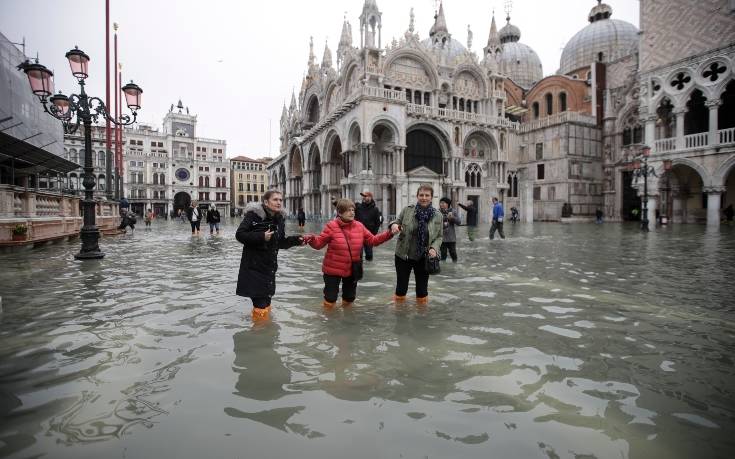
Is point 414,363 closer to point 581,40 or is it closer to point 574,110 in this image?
point 574,110

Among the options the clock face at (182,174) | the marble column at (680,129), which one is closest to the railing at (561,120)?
the marble column at (680,129)

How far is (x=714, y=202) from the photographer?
23172 mm

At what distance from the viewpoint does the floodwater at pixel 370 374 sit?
230 cm

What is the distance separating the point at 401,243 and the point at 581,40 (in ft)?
167

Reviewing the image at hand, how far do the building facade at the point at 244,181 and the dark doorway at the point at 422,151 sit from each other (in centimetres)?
5744

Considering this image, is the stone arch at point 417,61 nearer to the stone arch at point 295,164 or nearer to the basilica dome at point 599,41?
the stone arch at point 295,164

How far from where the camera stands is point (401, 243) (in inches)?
212

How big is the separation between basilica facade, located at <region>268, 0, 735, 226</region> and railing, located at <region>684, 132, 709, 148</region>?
3.1 inches

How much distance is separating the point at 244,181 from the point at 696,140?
77991mm

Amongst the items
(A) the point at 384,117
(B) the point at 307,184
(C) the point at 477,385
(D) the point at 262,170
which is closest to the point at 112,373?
(C) the point at 477,385

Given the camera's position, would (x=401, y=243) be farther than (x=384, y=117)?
No

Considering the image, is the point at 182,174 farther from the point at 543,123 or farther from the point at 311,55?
the point at 543,123

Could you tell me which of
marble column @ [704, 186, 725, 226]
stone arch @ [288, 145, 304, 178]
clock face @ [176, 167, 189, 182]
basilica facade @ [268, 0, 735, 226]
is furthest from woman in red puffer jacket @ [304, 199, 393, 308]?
clock face @ [176, 167, 189, 182]

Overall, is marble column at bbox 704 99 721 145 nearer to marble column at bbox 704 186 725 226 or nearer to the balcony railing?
the balcony railing
